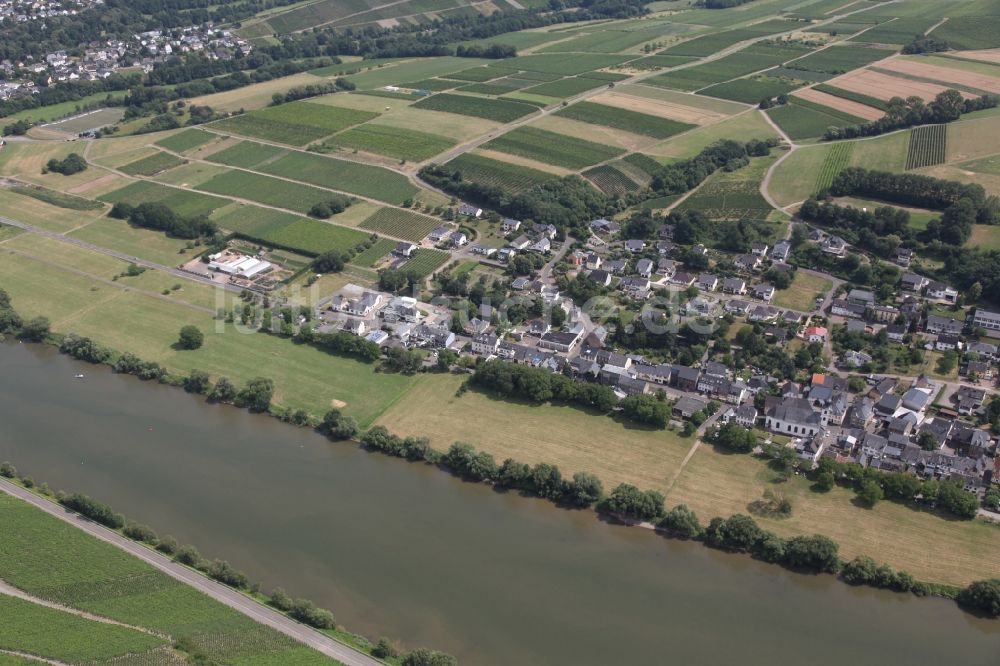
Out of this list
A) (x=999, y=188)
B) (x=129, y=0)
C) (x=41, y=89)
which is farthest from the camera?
(x=129, y=0)

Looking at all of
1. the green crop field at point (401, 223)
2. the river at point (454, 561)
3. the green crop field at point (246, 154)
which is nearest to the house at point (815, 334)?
the river at point (454, 561)

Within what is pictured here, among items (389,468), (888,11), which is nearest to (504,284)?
(389,468)

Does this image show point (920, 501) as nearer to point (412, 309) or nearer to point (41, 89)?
point (412, 309)

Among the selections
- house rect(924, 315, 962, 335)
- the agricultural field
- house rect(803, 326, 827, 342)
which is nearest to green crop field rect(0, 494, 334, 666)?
house rect(803, 326, 827, 342)

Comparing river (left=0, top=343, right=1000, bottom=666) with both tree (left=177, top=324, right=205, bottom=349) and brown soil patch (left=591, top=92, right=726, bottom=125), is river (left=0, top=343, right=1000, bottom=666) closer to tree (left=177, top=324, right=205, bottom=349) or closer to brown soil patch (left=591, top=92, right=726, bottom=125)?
tree (left=177, top=324, right=205, bottom=349)

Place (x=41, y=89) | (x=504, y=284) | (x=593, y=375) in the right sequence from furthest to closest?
(x=41, y=89)
(x=504, y=284)
(x=593, y=375)

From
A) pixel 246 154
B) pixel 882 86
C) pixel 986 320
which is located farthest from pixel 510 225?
pixel 882 86
